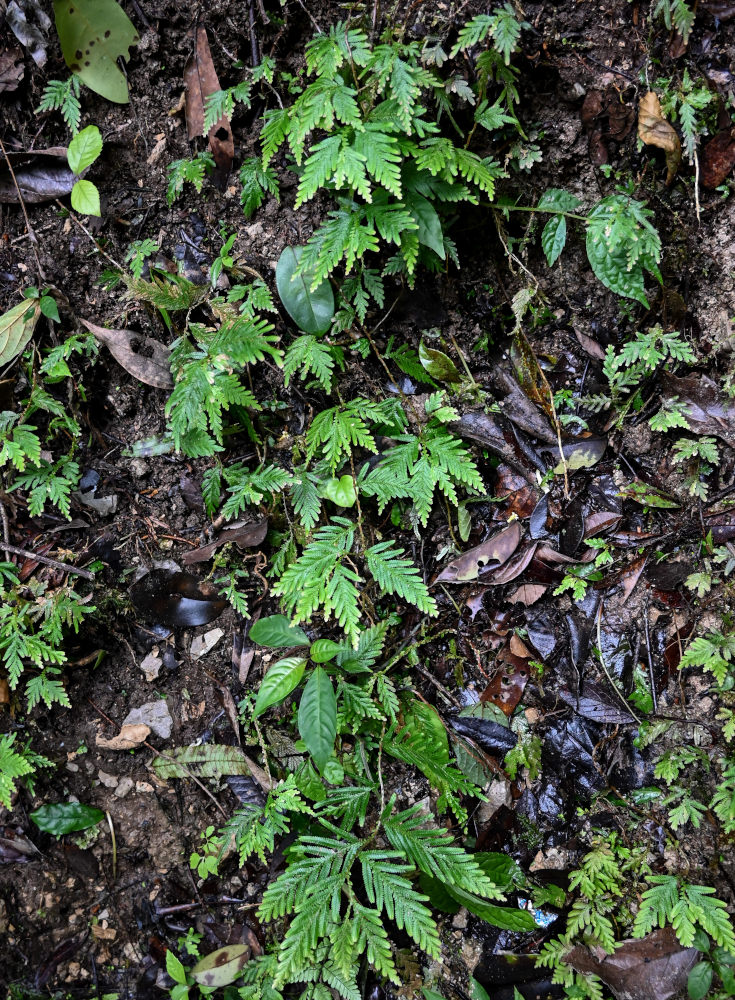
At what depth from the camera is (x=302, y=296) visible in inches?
104

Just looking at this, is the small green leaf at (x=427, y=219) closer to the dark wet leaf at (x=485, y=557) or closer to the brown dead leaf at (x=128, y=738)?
the dark wet leaf at (x=485, y=557)

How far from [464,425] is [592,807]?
173cm

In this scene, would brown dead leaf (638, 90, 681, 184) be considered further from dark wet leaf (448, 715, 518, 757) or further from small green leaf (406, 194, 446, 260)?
dark wet leaf (448, 715, 518, 757)

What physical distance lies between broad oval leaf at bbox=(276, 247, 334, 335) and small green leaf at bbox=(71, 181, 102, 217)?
0.91m

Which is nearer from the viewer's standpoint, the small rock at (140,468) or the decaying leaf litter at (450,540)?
the decaying leaf litter at (450,540)

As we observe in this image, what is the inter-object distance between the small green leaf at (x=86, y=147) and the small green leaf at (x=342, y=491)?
1.81m

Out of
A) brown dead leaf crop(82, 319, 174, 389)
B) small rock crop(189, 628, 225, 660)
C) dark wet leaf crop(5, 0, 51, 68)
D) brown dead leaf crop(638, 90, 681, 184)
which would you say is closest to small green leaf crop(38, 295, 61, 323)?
brown dead leaf crop(82, 319, 174, 389)

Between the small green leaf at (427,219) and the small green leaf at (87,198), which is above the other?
the small green leaf at (87,198)

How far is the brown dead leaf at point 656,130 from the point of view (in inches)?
95.3

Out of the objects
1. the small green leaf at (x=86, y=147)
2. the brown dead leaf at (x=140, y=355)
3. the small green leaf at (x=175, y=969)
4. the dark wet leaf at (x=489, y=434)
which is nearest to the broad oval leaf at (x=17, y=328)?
the brown dead leaf at (x=140, y=355)

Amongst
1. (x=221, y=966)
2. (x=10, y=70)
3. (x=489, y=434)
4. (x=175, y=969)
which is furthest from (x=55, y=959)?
(x=10, y=70)

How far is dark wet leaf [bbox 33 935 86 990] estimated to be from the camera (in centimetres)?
280

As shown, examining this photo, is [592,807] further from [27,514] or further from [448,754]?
[27,514]

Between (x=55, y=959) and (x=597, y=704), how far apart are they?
2.72 metres
